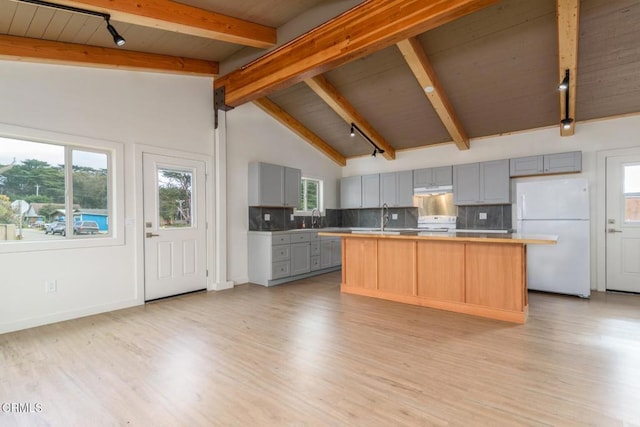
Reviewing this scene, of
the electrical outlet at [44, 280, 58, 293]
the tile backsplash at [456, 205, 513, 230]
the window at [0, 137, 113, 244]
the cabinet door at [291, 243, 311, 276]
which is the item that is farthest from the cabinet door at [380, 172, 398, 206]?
the electrical outlet at [44, 280, 58, 293]

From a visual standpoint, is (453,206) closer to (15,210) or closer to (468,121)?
(468,121)

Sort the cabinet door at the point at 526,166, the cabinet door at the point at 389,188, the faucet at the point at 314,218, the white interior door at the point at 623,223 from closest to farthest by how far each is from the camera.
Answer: the white interior door at the point at 623,223, the cabinet door at the point at 526,166, the cabinet door at the point at 389,188, the faucet at the point at 314,218

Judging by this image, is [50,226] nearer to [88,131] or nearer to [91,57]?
[88,131]

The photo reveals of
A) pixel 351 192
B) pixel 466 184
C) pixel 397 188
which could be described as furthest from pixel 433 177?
pixel 351 192

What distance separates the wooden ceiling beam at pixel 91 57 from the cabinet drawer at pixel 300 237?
298cm

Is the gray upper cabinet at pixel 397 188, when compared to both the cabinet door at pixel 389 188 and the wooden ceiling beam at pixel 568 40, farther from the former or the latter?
the wooden ceiling beam at pixel 568 40

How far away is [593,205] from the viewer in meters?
4.79

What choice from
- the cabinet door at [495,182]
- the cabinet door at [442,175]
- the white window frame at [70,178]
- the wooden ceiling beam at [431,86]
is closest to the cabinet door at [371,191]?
the cabinet door at [442,175]

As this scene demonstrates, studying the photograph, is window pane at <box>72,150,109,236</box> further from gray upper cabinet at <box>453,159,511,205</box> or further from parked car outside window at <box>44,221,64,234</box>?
gray upper cabinet at <box>453,159,511,205</box>

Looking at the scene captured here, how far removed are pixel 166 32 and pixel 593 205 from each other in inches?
254

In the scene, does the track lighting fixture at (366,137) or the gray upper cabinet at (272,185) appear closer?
the gray upper cabinet at (272,185)

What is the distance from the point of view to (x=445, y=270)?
3.81m

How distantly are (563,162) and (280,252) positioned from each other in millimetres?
4720

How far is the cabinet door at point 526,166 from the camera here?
497cm
